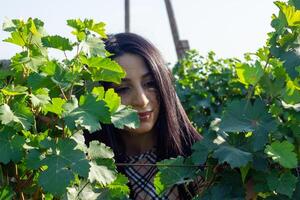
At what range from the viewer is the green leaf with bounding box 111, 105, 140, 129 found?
1.61 meters

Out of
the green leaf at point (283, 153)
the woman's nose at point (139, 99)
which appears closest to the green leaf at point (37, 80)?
the green leaf at point (283, 153)

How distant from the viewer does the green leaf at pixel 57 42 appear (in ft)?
5.41

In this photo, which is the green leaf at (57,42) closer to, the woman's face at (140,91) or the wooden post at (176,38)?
the woman's face at (140,91)

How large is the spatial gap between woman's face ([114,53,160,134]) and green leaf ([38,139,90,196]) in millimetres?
869

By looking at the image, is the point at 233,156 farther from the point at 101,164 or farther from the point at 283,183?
the point at 101,164

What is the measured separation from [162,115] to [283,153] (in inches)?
44.1

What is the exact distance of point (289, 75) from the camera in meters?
1.64

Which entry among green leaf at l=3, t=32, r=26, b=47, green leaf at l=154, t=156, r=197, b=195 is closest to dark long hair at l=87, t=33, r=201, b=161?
green leaf at l=154, t=156, r=197, b=195

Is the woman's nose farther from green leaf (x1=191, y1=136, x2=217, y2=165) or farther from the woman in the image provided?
green leaf (x1=191, y1=136, x2=217, y2=165)

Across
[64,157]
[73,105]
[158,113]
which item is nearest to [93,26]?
[73,105]

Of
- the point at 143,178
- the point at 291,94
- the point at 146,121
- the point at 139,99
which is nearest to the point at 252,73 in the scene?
the point at 291,94

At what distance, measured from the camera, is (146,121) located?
2.49 m

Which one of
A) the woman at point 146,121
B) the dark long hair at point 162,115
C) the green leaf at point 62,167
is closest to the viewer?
the green leaf at point 62,167

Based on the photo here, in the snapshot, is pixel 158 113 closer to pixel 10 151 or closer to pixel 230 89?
pixel 10 151
